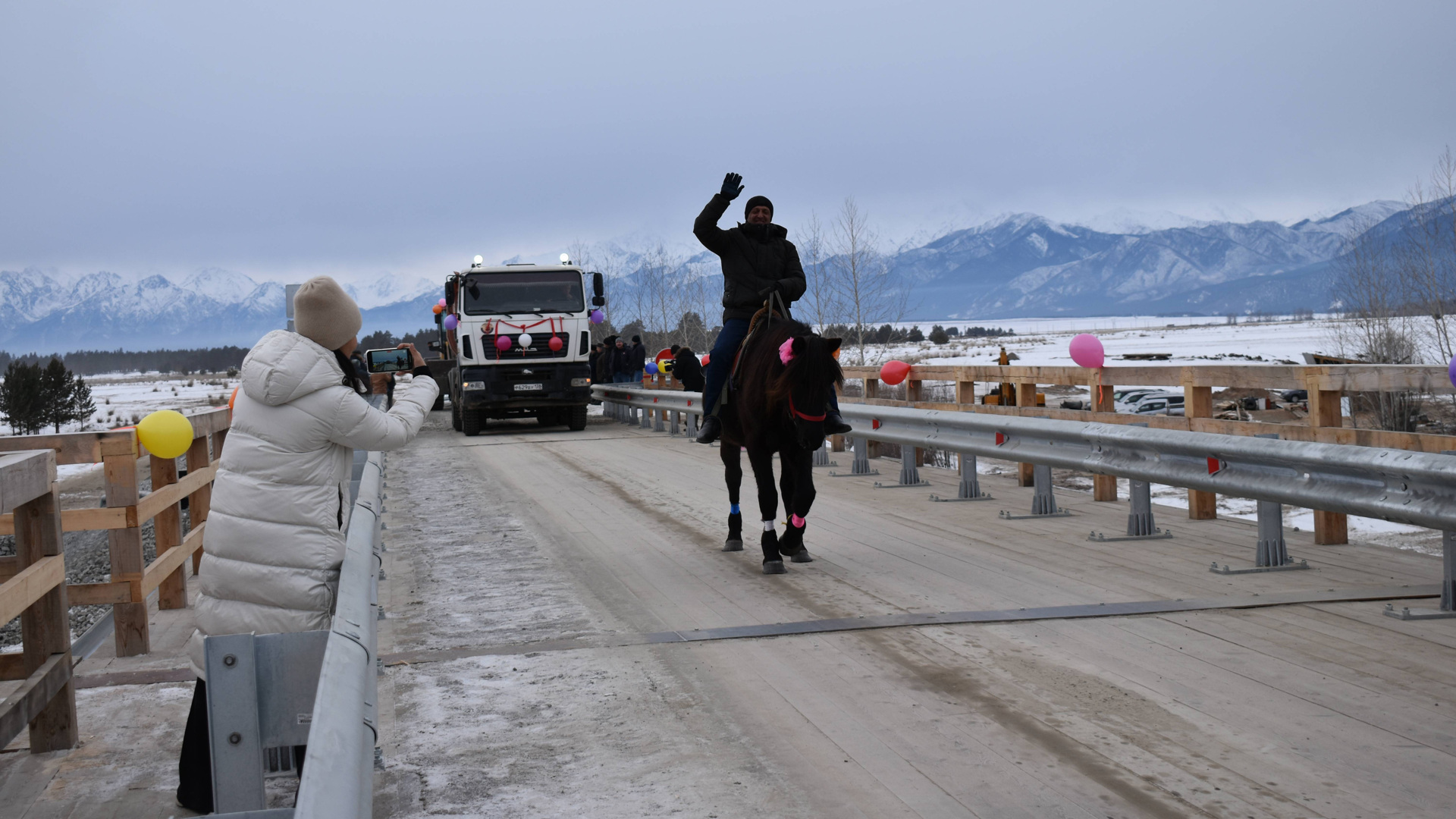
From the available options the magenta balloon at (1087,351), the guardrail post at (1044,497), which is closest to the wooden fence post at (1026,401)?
the magenta balloon at (1087,351)

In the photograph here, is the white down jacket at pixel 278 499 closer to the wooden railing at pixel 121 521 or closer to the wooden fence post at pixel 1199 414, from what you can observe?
the wooden railing at pixel 121 521

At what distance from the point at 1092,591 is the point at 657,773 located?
365 cm

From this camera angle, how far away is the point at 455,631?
635cm

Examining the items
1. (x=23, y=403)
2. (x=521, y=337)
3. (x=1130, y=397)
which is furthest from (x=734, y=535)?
(x=23, y=403)

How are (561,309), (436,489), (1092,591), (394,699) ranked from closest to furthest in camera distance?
(394,699)
(1092,591)
(436,489)
(561,309)

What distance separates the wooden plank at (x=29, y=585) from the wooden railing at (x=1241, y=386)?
7077mm

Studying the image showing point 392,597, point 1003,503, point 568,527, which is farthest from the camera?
point 1003,503

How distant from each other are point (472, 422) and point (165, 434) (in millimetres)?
17986

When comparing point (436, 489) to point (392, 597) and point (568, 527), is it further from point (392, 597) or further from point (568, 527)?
point (392, 597)

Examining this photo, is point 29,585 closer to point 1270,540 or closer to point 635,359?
point 1270,540

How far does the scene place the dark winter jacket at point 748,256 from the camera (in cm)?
850

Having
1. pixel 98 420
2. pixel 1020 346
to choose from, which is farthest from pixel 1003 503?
pixel 1020 346

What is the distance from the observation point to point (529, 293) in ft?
79.8

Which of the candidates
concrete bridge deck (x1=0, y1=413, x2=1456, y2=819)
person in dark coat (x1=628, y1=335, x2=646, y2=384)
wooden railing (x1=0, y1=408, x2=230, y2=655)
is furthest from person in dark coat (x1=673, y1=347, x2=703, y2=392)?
person in dark coat (x1=628, y1=335, x2=646, y2=384)
